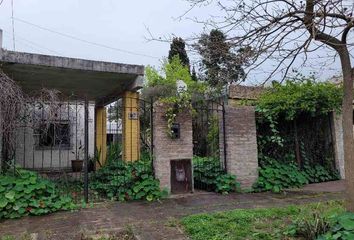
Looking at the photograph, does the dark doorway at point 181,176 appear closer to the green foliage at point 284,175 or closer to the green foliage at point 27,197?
the green foliage at point 284,175

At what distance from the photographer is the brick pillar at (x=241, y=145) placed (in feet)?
27.5

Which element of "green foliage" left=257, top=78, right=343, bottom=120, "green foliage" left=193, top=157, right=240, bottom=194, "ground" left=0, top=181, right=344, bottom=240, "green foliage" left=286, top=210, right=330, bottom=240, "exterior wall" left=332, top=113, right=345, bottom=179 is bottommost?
"ground" left=0, top=181, right=344, bottom=240

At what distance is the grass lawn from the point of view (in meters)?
4.68

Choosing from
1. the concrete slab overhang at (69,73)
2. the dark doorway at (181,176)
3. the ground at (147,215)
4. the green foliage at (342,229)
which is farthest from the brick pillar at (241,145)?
the green foliage at (342,229)

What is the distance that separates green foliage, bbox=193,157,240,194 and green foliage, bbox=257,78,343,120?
201 centimetres

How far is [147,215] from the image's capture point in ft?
19.7

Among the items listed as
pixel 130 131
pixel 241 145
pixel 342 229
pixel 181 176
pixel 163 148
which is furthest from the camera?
pixel 130 131

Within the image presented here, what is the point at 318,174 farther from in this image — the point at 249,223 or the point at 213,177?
the point at 249,223

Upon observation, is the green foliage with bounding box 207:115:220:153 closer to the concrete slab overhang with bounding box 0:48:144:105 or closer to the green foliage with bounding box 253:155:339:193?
the green foliage with bounding box 253:155:339:193

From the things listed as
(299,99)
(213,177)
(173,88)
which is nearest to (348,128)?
(213,177)

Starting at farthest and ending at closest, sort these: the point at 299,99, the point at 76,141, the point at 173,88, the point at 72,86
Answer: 1. the point at 173,88
2. the point at 72,86
3. the point at 76,141
4. the point at 299,99

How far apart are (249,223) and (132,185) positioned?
10.1ft

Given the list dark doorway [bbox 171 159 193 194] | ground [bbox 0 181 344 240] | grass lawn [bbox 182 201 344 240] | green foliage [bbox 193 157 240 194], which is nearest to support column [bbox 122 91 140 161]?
green foliage [bbox 193 157 240 194]

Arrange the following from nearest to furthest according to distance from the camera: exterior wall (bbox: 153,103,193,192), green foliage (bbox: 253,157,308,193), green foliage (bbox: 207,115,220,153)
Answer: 1. exterior wall (bbox: 153,103,193,192)
2. green foliage (bbox: 253,157,308,193)
3. green foliage (bbox: 207,115,220,153)
